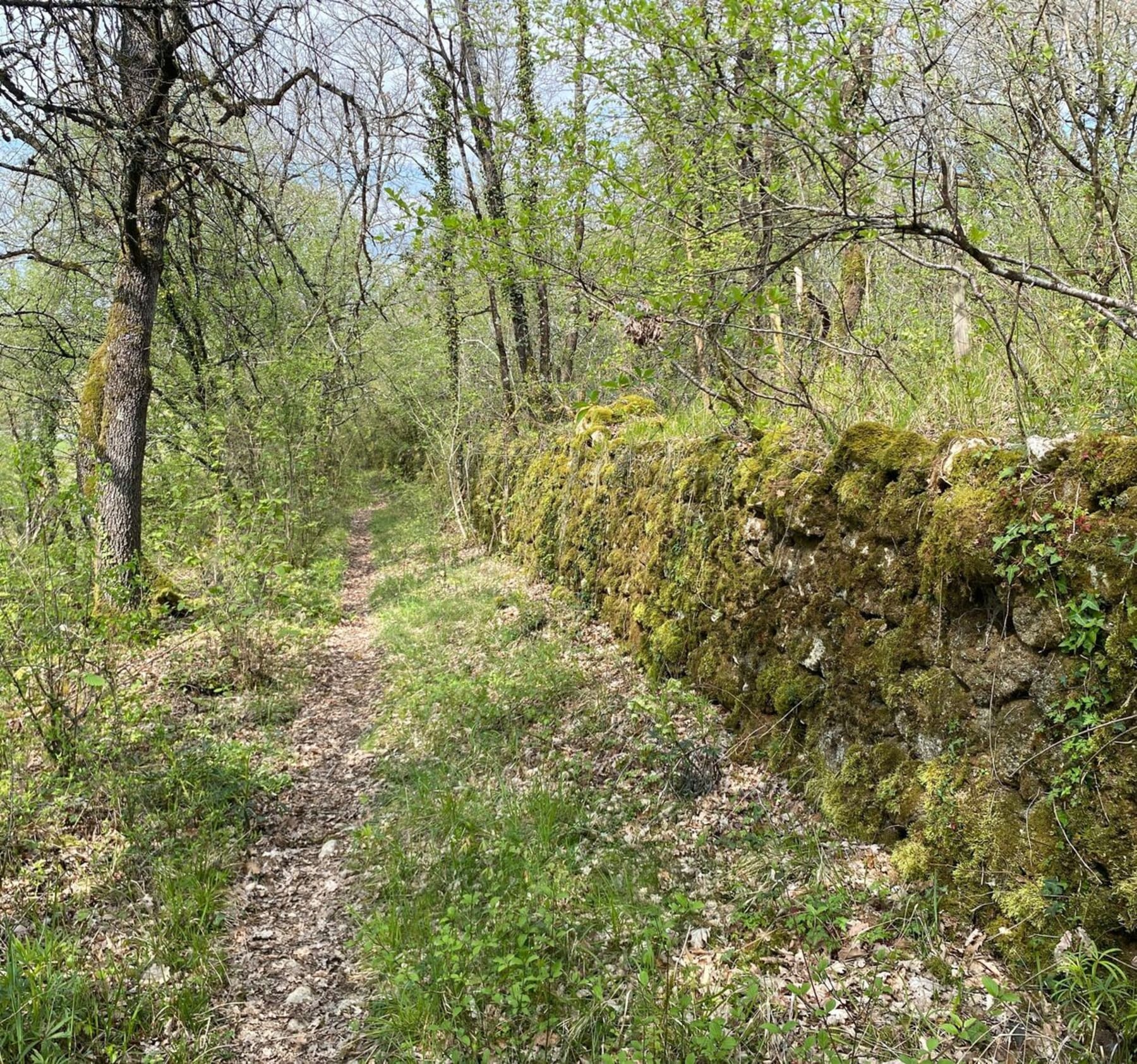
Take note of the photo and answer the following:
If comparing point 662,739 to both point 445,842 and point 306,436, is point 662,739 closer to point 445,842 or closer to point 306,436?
point 445,842

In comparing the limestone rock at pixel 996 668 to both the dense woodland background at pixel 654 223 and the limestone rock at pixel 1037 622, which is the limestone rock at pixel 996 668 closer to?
the limestone rock at pixel 1037 622

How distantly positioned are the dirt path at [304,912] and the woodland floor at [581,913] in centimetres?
1

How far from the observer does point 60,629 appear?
430 centimetres

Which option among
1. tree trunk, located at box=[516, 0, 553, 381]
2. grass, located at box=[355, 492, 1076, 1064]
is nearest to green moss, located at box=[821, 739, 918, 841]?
grass, located at box=[355, 492, 1076, 1064]

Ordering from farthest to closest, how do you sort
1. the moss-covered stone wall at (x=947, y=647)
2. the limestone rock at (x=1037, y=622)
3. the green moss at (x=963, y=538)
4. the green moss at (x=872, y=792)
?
the green moss at (x=872, y=792), the green moss at (x=963, y=538), the limestone rock at (x=1037, y=622), the moss-covered stone wall at (x=947, y=647)

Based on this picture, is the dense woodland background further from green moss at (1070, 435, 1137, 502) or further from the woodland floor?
the woodland floor

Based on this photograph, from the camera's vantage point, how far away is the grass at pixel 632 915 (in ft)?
8.43

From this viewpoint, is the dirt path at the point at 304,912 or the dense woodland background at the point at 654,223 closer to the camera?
the dirt path at the point at 304,912

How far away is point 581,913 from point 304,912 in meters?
1.61

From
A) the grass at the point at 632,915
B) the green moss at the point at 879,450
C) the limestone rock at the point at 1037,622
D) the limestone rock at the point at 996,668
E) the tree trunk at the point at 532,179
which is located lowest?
the grass at the point at 632,915

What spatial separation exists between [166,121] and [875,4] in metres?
4.38

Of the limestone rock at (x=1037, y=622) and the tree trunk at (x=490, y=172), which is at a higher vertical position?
the tree trunk at (x=490, y=172)

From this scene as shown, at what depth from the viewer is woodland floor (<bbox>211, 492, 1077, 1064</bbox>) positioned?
2600 mm

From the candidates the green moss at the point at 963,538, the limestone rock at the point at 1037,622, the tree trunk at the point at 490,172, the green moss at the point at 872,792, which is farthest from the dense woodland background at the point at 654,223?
the tree trunk at the point at 490,172
